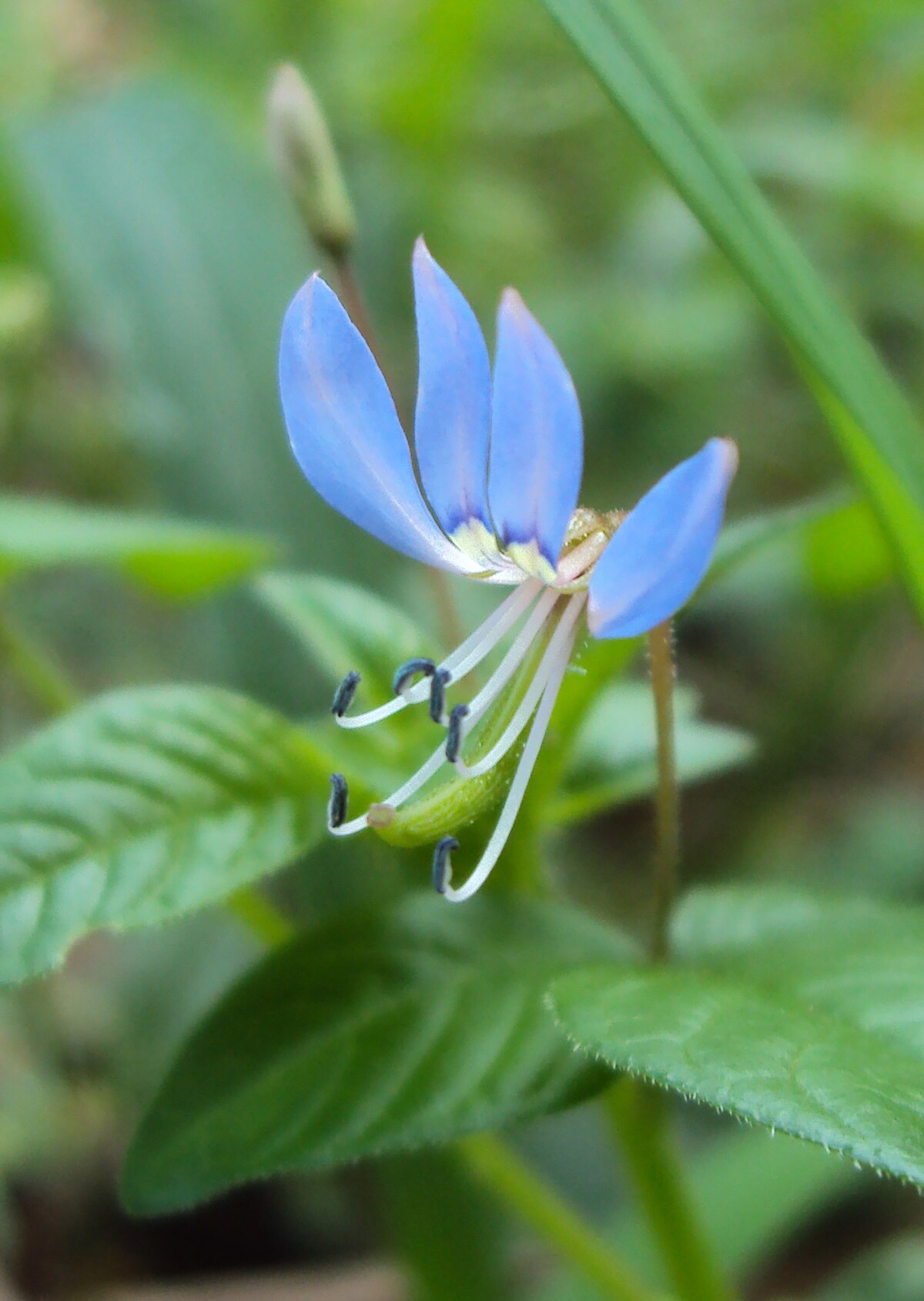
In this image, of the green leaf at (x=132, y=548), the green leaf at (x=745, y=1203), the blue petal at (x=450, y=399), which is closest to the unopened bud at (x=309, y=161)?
the green leaf at (x=132, y=548)

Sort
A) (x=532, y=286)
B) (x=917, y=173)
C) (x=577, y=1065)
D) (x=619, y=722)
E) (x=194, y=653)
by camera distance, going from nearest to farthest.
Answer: (x=577, y=1065)
(x=619, y=722)
(x=194, y=653)
(x=917, y=173)
(x=532, y=286)

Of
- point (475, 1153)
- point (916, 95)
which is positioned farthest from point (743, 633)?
point (475, 1153)

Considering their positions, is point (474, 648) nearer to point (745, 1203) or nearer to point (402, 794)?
point (402, 794)

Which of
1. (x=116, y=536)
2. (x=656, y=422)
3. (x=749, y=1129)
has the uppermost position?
(x=656, y=422)

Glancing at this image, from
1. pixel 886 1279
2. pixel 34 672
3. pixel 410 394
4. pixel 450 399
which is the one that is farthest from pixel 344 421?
pixel 410 394

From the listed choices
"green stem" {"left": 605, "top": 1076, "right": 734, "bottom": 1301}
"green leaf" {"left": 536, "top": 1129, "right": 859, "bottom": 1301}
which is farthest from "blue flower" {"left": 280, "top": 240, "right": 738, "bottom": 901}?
→ "green leaf" {"left": 536, "top": 1129, "right": 859, "bottom": 1301}

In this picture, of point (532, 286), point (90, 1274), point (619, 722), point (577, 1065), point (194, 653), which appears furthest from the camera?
point (532, 286)

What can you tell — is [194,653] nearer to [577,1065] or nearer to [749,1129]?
[749,1129]

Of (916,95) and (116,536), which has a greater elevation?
(916,95)

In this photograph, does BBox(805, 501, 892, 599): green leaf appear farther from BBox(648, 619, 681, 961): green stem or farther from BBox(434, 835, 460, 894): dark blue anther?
BBox(434, 835, 460, 894): dark blue anther
